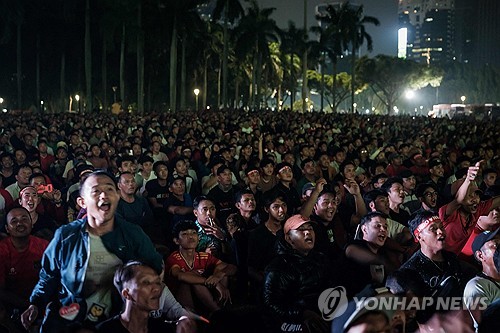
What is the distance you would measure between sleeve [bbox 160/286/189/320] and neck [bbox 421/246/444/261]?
2090 mm

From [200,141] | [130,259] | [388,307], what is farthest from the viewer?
[200,141]

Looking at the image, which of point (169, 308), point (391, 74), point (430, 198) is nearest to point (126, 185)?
point (169, 308)

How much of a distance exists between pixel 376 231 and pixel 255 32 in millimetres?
54050

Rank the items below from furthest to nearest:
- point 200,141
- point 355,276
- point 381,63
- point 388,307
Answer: point 381,63
point 200,141
point 355,276
point 388,307

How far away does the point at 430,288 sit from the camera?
4559 mm

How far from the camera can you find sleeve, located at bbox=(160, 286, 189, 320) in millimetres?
4410

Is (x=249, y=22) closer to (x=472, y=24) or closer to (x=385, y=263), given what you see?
(x=385, y=263)

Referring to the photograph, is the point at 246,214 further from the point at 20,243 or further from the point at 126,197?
the point at 20,243

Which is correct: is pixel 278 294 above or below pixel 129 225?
below

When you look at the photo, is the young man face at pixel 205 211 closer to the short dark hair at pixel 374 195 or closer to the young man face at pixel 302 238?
the young man face at pixel 302 238

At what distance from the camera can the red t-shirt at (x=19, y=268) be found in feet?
18.3

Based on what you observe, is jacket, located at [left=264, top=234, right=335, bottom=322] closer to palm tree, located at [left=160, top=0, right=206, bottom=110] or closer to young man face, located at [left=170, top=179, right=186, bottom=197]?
young man face, located at [left=170, top=179, right=186, bottom=197]

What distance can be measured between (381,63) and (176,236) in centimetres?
7422

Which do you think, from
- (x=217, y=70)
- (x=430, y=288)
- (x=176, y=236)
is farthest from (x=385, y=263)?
(x=217, y=70)
